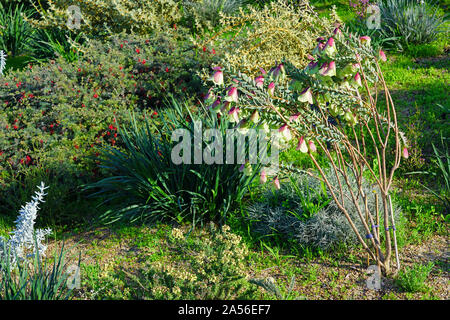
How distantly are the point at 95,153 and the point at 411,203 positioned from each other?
314cm

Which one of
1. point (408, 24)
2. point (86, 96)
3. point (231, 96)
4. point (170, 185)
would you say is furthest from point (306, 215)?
point (408, 24)

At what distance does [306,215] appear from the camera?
12.1ft

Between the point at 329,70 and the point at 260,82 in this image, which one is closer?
the point at 329,70

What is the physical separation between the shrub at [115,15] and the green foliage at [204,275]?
4.86m

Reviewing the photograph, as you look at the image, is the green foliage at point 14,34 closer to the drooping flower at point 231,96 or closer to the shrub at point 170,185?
the shrub at point 170,185

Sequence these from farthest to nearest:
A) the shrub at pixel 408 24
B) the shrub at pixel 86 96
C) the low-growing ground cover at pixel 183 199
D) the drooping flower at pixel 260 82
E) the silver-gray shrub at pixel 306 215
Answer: the shrub at pixel 408 24 < the shrub at pixel 86 96 < the silver-gray shrub at pixel 306 215 < the low-growing ground cover at pixel 183 199 < the drooping flower at pixel 260 82

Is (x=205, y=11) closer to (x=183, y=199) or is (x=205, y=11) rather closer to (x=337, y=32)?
(x=183, y=199)

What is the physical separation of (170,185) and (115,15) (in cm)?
443

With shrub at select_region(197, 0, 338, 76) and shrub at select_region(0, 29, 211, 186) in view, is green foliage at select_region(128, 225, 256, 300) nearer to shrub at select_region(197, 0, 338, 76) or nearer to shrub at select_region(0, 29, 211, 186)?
shrub at select_region(0, 29, 211, 186)

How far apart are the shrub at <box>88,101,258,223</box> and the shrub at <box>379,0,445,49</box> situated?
4247mm

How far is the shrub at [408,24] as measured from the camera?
23.2ft

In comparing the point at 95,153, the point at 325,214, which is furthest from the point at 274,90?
the point at 95,153

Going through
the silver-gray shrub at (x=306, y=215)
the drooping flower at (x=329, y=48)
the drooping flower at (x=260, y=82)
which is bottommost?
the silver-gray shrub at (x=306, y=215)

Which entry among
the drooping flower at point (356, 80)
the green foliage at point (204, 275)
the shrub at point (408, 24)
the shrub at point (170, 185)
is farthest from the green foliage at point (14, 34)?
the drooping flower at point (356, 80)
